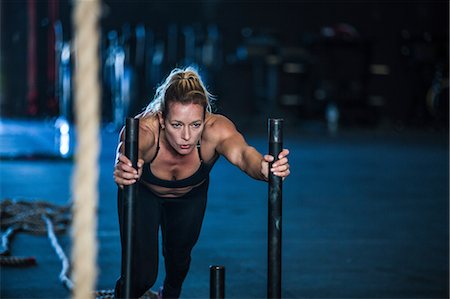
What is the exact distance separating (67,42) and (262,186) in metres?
4.01

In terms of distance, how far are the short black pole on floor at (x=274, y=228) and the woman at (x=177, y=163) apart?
0.41m

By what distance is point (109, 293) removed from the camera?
364 centimetres

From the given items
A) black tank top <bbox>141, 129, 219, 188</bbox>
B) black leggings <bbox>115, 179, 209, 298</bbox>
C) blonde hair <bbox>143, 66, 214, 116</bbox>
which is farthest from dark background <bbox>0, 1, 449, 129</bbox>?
blonde hair <bbox>143, 66, 214, 116</bbox>

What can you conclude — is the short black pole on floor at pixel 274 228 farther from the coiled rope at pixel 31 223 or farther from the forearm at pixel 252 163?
the coiled rope at pixel 31 223

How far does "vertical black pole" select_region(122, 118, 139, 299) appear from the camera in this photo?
7.11 feet

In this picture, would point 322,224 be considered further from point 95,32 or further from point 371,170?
point 95,32

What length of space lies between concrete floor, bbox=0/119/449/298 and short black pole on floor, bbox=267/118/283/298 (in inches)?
65.4

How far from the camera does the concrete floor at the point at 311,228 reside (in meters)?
4.20

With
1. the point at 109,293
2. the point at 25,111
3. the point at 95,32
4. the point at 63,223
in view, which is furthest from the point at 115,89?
the point at 95,32

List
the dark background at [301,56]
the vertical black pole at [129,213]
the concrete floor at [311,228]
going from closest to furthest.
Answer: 1. the vertical black pole at [129,213]
2. the concrete floor at [311,228]
3. the dark background at [301,56]

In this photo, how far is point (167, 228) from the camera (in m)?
3.31

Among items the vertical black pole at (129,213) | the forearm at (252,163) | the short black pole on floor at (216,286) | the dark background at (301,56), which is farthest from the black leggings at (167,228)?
the dark background at (301,56)

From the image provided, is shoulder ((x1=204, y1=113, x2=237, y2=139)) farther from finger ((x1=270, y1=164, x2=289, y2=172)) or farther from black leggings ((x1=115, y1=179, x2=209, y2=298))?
finger ((x1=270, y1=164, x2=289, y2=172))

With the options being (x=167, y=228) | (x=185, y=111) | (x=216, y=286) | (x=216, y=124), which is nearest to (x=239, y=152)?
(x=216, y=124)
